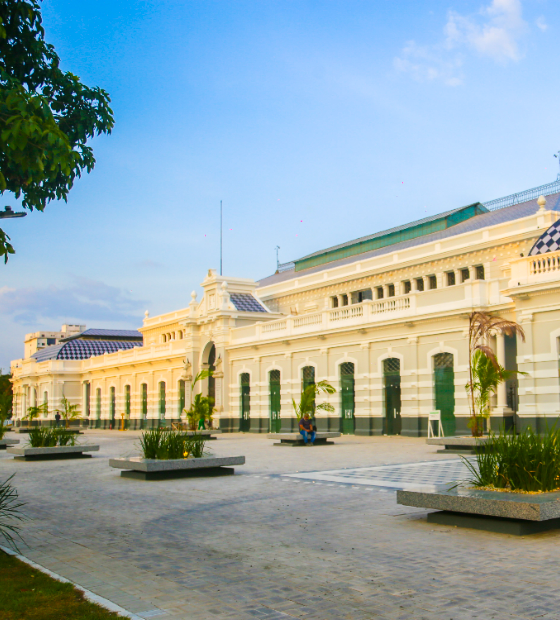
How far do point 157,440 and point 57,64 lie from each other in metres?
9.65

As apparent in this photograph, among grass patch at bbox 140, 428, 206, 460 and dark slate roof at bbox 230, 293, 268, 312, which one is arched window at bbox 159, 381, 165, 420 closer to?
dark slate roof at bbox 230, 293, 268, 312

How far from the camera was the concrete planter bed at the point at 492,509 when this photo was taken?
8.27 meters

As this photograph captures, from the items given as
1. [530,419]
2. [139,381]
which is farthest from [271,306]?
[530,419]

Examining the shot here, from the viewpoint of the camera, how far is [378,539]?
8.65 meters

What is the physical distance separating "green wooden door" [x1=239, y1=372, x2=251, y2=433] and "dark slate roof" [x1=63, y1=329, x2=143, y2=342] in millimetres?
40504

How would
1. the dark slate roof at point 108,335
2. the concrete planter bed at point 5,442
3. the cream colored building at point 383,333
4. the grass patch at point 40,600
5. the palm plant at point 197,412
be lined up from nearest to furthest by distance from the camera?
1. the grass patch at point 40,600
2. the cream colored building at point 383,333
3. the concrete planter bed at point 5,442
4. the palm plant at point 197,412
5. the dark slate roof at point 108,335

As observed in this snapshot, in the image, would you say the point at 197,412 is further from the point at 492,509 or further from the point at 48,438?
the point at 492,509

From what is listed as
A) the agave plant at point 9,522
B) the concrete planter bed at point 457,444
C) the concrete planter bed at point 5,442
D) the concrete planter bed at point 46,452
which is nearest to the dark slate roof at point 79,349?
the concrete planter bed at point 5,442

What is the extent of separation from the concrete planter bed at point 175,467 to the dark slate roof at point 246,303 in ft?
104

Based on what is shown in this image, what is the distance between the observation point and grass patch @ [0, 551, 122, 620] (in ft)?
18.7

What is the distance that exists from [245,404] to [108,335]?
4166 cm

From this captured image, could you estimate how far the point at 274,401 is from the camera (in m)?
41.6

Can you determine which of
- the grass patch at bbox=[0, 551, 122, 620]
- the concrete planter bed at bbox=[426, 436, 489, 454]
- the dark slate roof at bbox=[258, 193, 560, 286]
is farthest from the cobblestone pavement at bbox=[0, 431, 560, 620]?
the dark slate roof at bbox=[258, 193, 560, 286]

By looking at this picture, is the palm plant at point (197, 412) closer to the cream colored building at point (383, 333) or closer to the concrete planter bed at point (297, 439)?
the cream colored building at point (383, 333)
